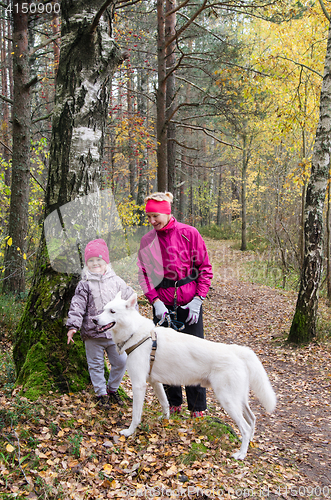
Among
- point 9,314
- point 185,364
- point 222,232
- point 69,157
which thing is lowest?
point 222,232

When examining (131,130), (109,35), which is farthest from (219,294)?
(109,35)

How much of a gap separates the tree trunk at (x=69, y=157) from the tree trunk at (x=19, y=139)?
4.58 metres

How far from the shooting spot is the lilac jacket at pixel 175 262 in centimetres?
371

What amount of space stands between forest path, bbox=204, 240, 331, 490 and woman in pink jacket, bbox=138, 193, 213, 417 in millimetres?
1233

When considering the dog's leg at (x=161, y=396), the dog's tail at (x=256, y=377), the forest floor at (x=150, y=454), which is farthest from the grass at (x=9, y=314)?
the dog's tail at (x=256, y=377)

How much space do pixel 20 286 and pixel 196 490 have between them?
22.3 feet

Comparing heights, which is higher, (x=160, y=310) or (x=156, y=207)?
(x=156, y=207)

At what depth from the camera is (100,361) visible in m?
3.50

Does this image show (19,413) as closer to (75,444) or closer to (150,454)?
(75,444)

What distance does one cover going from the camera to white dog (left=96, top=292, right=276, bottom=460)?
312 cm

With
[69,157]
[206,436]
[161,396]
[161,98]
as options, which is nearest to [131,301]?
[161,396]

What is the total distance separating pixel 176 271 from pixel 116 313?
0.90 m

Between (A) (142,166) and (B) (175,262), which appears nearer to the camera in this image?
(B) (175,262)

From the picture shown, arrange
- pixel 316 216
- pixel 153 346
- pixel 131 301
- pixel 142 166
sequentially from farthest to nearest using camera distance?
pixel 142 166
pixel 316 216
pixel 153 346
pixel 131 301
